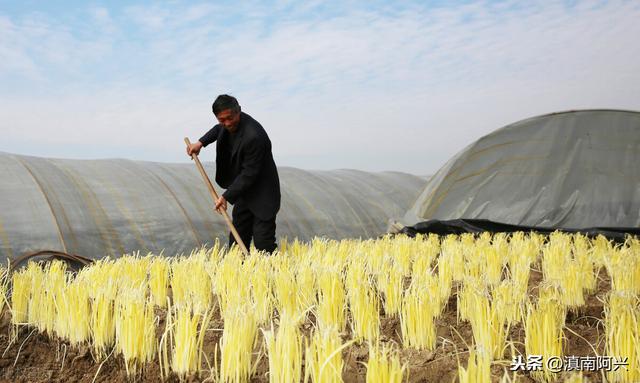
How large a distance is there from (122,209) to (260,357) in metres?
4.46

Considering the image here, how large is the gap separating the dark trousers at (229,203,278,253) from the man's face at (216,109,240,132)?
68 centimetres

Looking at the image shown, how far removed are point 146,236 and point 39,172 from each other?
4.28 ft

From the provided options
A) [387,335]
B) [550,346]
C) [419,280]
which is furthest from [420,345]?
[419,280]

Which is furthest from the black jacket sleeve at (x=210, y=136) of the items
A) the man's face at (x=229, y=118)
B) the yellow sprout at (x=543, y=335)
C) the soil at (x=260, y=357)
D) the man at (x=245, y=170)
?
the yellow sprout at (x=543, y=335)

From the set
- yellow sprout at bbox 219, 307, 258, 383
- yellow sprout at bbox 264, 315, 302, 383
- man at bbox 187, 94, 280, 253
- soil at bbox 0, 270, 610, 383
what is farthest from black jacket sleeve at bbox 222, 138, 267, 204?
yellow sprout at bbox 264, 315, 302, 383

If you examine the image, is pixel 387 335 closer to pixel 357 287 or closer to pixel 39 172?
pixel 357 287

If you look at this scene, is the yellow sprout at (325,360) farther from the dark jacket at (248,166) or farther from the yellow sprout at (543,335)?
the dark jacket at (248,166)


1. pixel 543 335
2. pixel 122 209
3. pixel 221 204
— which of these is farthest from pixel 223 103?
pixel 543 335

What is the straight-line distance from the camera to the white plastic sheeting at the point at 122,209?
5.29m

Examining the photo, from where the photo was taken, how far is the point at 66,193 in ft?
19.0

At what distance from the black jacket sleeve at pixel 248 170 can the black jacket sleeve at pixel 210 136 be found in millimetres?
487

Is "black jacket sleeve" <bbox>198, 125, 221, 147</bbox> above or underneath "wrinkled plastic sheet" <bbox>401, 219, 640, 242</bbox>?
above

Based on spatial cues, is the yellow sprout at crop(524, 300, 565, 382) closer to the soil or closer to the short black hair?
the soil

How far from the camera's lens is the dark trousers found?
182 inches
